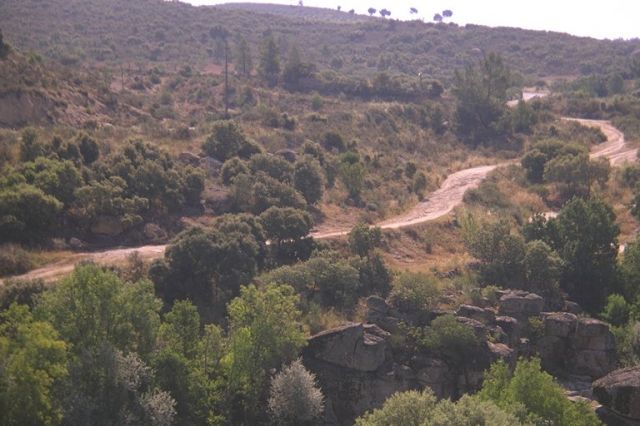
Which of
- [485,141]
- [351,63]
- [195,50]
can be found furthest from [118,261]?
[351,63]

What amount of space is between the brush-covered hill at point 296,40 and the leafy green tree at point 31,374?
81554 millimetres

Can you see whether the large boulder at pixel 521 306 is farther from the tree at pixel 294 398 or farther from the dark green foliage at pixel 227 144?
the dark green foliage at pixel 227 144

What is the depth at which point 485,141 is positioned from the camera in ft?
257

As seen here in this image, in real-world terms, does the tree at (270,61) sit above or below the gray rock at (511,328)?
above

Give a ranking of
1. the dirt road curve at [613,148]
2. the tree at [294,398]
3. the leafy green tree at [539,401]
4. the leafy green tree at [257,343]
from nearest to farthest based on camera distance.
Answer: the leafy green tree at [539,401] < the tree at [294,398] < the leafy green tree at [257,343] < the dirt road curve at [613,148]

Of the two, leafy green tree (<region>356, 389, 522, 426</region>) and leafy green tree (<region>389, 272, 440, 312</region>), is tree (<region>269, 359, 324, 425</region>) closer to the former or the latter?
leafy green tree (<region>356, 389, 522, 426</region>)

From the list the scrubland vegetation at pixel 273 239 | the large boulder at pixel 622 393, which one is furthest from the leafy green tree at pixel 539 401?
the large boulder at pixel 622 393

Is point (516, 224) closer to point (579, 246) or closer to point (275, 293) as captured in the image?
point (579, 246)

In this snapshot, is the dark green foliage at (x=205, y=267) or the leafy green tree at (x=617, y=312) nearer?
the dark green foliage at (x=205, y=267)

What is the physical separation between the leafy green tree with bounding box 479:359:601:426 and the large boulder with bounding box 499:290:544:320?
29.3 ft

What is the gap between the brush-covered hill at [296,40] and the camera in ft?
379

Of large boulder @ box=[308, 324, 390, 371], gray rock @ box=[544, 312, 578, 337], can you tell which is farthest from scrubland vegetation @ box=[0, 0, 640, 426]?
large boulder @ box=[308, 324, 390, 371]

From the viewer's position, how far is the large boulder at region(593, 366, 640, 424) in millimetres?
23438

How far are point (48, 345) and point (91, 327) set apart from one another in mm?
3179
